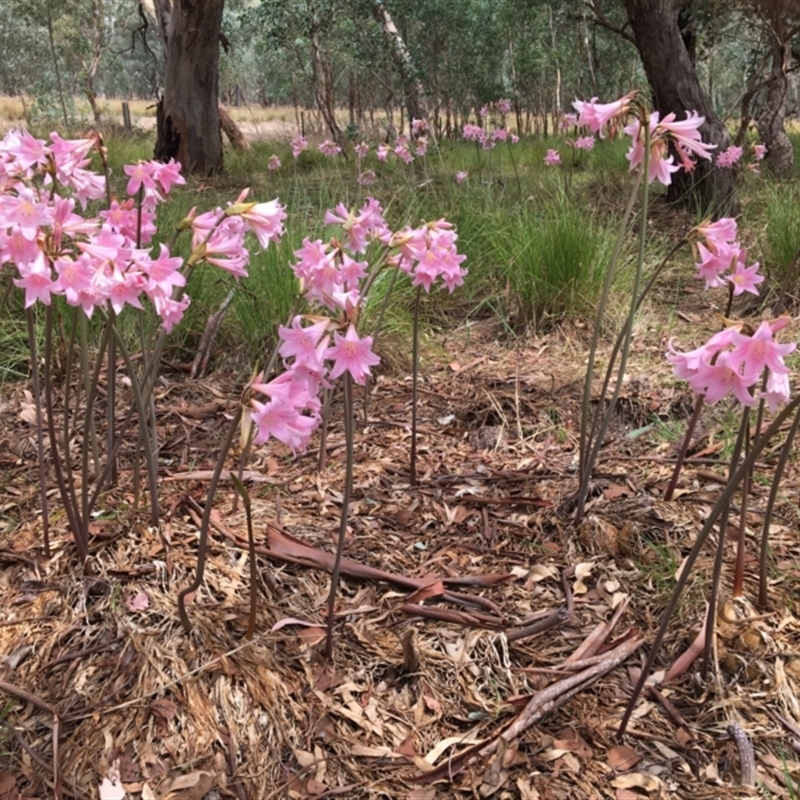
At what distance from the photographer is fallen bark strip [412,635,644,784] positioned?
1.44 meters

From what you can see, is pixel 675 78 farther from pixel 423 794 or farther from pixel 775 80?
pixel 423 794

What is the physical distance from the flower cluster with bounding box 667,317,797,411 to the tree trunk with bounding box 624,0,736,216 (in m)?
4.88

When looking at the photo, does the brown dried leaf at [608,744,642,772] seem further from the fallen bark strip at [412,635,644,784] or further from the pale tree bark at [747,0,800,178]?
the pale tree bark at [747,0,800,178]

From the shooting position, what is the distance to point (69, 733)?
4.80 ft

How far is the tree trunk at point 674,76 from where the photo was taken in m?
5.65

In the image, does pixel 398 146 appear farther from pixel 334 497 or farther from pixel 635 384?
pixel 334 497

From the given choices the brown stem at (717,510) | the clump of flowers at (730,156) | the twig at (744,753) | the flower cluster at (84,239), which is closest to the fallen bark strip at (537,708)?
the brown stem at (717,510)

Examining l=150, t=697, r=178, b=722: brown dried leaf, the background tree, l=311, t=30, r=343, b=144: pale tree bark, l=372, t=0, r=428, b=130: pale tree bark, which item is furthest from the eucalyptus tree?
l=150, t=697, r=178, b=722: brown dried leaf

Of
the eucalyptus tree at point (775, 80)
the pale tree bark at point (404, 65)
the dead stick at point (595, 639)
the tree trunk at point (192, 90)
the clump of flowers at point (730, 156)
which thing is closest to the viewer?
the dead stick at point (595, 639)

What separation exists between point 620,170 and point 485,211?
10.5ft

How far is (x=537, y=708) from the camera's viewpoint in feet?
4.98

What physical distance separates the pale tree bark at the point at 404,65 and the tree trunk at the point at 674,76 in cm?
716

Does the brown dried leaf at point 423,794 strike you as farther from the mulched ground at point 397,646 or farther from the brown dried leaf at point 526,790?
the brown dried leaf at point 526,790

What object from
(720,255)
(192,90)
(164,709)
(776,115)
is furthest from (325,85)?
(164,709)
